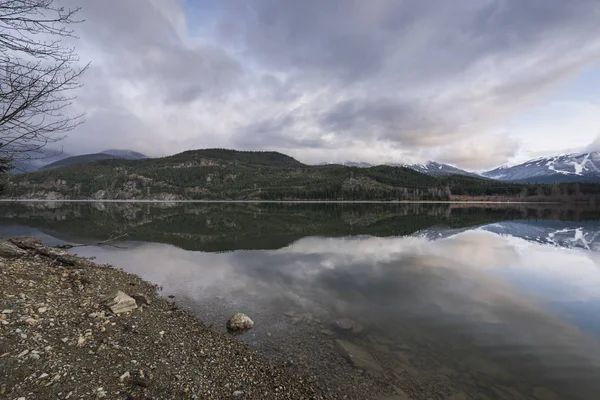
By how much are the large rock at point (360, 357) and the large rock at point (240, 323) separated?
3864 mm

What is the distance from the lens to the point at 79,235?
41750 millimetres

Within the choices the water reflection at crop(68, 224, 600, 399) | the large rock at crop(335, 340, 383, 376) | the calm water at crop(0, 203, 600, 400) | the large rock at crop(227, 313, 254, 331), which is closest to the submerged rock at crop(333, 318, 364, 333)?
the calm water at crop(0, 203, 600, 400)

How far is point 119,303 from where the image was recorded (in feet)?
40.8

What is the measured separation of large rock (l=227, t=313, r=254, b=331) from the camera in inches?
518

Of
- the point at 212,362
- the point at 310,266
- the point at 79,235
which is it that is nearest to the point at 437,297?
the point at 310,266

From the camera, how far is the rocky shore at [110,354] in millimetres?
7098

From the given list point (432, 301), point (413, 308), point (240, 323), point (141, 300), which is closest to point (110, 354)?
point (240, 323)

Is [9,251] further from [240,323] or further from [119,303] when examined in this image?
[240,323]

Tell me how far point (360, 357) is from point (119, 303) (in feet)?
31.6

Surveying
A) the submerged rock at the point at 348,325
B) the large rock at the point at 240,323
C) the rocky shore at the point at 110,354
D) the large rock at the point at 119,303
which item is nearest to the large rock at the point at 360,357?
the submerged rock at the point at 348,325

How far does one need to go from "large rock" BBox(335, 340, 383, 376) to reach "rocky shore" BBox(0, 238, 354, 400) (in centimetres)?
152

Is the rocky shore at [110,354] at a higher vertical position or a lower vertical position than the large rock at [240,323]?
higher

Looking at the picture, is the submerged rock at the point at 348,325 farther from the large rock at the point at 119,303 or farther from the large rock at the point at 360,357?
the large rock at the point at 119,303

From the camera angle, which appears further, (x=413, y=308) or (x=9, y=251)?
(x=413, y=308)
